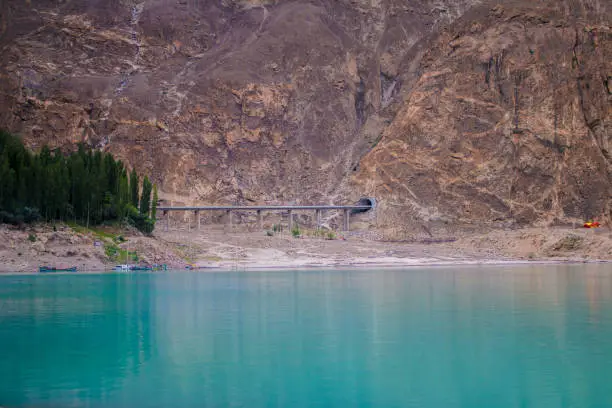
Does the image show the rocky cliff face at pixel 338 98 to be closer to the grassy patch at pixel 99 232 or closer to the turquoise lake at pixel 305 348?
the grassy patch at pixel 99 232

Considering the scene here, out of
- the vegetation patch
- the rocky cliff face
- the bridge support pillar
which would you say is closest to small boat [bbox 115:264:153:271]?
the rocky cliff face

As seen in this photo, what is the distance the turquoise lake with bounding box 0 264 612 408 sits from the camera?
51.8 ft

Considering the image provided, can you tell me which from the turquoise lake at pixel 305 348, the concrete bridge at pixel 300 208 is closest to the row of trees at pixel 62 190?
the turquoise lake at pixel 305 348

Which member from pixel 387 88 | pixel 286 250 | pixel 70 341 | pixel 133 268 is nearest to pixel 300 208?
pixel 286 250

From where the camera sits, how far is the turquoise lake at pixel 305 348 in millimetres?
15789

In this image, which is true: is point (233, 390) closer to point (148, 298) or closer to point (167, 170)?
point (148, 298)

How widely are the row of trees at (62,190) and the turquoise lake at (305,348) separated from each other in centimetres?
1659

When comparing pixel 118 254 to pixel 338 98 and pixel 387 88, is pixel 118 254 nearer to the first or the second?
pixel 338 98

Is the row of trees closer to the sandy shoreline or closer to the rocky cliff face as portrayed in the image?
the sandy shoreline

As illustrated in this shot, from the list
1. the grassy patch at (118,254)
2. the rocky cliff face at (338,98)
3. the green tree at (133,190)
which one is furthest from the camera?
the rocky cliff face at (338,98)

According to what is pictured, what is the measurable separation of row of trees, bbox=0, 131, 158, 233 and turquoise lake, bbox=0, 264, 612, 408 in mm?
16593

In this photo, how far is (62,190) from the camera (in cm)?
5409

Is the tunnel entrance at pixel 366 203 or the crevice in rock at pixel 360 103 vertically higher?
the crevice in rock at pixel 360 103

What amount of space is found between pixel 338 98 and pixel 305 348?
95.7m
